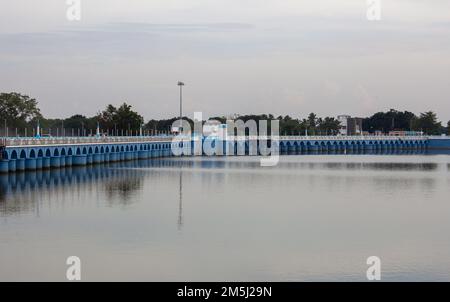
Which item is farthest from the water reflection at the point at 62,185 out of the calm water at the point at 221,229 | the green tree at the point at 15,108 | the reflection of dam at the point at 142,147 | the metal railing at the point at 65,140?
the green tree at the point at 15,108

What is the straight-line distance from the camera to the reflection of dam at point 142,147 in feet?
243

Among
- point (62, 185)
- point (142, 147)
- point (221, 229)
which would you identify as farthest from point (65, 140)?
point (221, 229)

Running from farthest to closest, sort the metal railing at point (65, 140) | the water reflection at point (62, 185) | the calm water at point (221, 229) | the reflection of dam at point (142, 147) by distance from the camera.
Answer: the reflection of dam at point (142, 147), the metal railing at point (65, 140), the water reflection at point (62, 185), the calm water at point (221, 229)

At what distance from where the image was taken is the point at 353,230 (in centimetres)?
3841

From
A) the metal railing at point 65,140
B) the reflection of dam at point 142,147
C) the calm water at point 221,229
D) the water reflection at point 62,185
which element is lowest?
the calm water at point 221,229

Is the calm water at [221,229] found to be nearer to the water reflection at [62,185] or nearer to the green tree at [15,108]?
the water reflection at [62,185]

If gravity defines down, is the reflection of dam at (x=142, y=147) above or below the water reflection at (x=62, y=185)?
above

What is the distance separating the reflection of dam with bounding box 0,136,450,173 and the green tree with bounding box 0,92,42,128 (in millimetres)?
29721

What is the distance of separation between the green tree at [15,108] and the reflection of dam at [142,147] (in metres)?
29.7

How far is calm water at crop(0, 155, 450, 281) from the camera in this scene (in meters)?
29.1

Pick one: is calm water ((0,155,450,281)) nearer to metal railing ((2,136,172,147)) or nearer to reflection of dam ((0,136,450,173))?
metal railing ((2,136,172,147))

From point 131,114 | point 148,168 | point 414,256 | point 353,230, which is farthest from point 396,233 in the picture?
point 131,114

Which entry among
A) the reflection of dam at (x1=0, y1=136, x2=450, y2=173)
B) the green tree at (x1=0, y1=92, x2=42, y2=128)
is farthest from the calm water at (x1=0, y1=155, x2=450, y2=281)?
the green tree at (x1=0, y1=92, x2=42, y2=128)

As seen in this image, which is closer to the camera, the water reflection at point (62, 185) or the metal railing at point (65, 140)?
the water reflection at point (62, 185)
